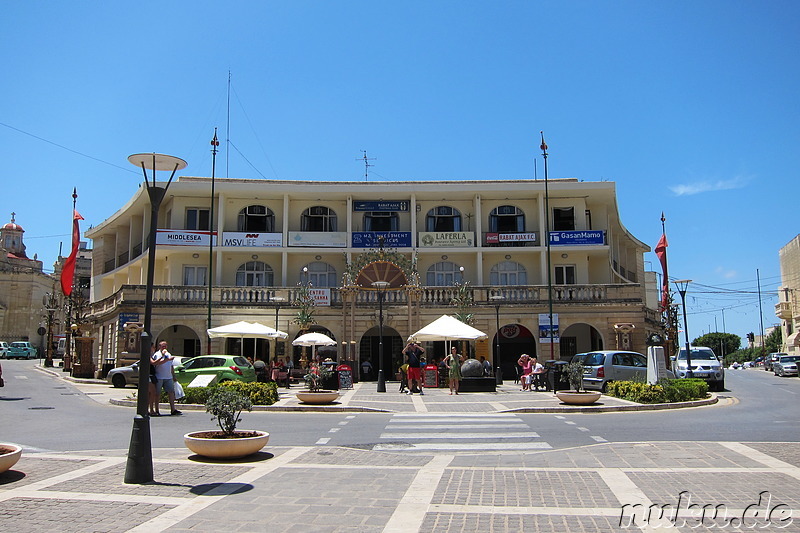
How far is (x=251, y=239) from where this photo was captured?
37094 millimetres

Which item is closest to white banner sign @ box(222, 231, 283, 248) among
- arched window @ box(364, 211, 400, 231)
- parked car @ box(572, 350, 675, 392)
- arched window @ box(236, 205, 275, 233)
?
arched window @ box(236, 205, 275, 233)

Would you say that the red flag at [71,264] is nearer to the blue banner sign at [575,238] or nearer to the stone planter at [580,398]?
the blue banner sign at [575,238]

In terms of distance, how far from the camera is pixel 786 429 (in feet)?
43.5

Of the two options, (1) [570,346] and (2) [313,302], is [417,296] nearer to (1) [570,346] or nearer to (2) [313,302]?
(2) [313,302]

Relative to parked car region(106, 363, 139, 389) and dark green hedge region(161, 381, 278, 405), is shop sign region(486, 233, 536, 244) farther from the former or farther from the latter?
dark green hedge region(161, 381, 278, 405)

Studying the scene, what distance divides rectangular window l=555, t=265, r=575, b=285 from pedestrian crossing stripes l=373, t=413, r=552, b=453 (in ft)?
76.1

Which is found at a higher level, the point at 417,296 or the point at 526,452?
the point at 417,296

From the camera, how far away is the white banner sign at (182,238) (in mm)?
36000

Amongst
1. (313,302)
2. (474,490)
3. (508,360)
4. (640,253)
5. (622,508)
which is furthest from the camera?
(640,253)

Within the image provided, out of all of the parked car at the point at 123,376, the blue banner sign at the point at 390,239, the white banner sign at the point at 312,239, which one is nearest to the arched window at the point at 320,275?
the white banner sign at the point at 312,239

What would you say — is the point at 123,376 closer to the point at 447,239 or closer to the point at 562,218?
the point at 447,239

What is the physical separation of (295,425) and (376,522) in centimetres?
813

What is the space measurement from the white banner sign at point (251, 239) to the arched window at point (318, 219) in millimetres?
2466

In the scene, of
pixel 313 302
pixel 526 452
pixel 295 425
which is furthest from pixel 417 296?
pixel 526 452
